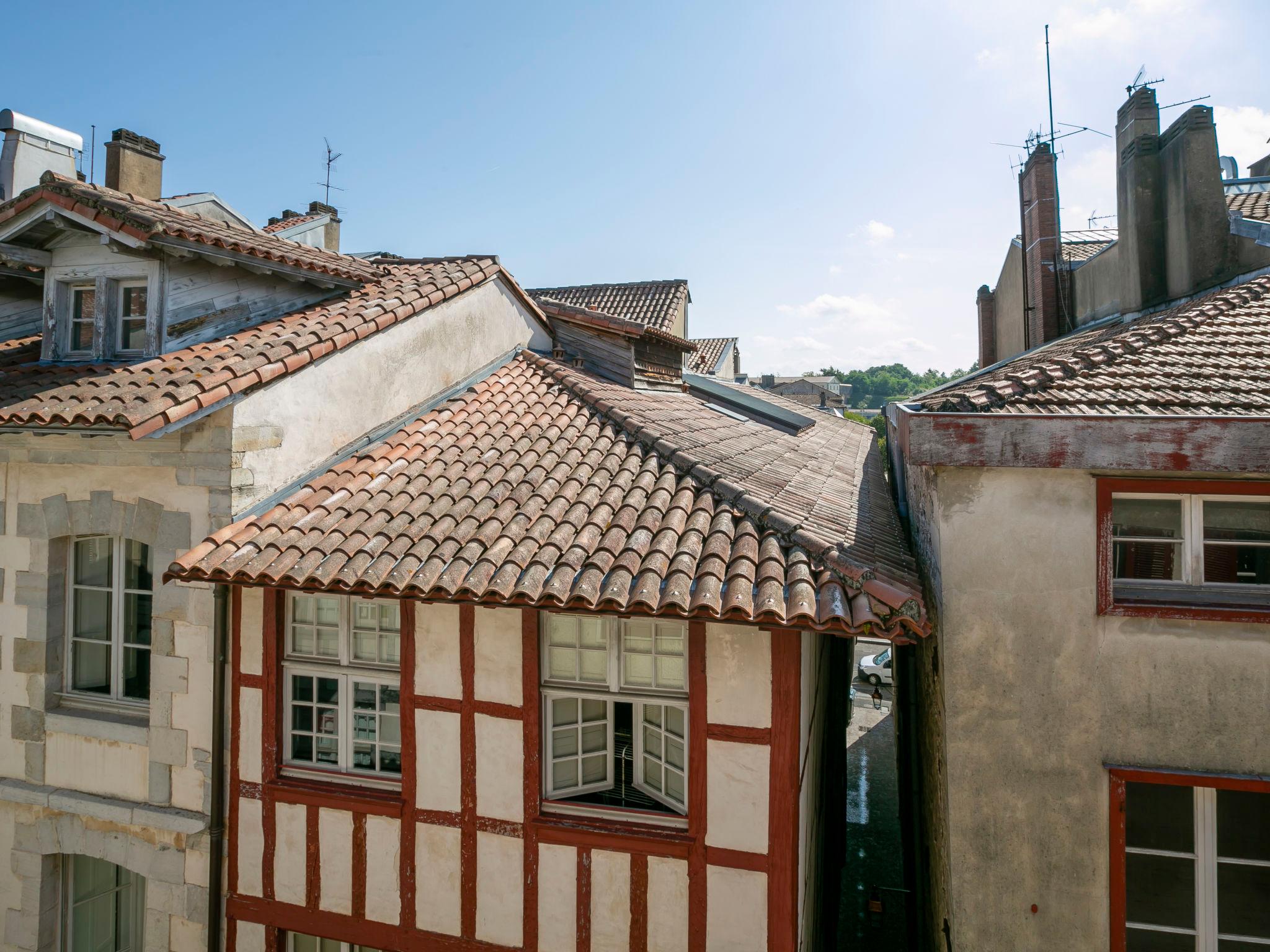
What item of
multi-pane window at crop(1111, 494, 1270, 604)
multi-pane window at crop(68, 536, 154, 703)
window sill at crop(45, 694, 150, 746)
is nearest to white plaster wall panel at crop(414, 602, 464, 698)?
window sill at crop(45, 694, 150, 746)

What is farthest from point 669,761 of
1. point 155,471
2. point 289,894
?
point 155,471

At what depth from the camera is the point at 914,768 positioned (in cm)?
934

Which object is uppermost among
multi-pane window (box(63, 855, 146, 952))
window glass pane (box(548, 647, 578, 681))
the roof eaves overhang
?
the roof eaves overhang

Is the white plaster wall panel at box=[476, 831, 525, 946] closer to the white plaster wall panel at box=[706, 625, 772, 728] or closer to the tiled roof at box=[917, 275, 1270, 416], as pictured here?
the white plaster wall panel at box=[706, 625, 772, 728]

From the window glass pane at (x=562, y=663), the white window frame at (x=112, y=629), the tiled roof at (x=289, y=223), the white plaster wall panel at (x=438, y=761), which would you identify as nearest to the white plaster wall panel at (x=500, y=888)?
the white plaster wall panel at (x=438, y=761)

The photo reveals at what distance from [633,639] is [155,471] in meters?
4.11

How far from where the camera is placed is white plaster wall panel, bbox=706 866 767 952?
4.83m

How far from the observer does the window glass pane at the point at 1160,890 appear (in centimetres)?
461

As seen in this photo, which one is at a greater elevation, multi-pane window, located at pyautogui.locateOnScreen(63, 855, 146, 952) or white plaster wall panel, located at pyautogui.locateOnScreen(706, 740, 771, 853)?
white plaster wall panel, located at pyautogui.locateOnScreen(706, 740, 771, 853)

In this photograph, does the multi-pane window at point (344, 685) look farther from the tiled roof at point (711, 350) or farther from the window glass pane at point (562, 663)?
the tiled roof at point (711, 350)

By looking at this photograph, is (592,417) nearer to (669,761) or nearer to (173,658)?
(669,761)

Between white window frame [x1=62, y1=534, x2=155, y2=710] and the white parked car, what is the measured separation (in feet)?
52.3

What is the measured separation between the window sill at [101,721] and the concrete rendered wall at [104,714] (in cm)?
1

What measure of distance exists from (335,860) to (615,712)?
2414mm
